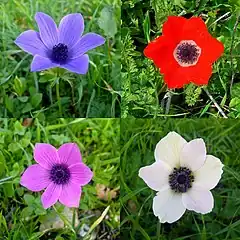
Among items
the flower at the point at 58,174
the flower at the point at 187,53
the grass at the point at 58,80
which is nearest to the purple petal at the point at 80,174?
the flower at the point at 58,174

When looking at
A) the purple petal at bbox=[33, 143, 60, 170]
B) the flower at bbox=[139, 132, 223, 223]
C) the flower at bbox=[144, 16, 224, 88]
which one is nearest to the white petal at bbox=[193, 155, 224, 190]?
the flower at bbox=[139, 132, 223, 223]

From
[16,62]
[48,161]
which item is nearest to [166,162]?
[48,161]

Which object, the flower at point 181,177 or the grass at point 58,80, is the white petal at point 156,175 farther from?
the grass at point 58,80

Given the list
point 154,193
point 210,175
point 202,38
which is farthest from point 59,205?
point 202,38

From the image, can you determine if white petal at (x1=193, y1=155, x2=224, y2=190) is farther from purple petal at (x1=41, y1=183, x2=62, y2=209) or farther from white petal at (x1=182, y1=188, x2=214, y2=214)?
purple petal at (x1=41, y1=183, x2=62, y2=209)

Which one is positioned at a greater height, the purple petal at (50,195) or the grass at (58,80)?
the grass at (58,80)

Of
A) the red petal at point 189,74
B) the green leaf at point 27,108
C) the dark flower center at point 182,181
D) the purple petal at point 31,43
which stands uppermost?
the purple petal at point 31,43
